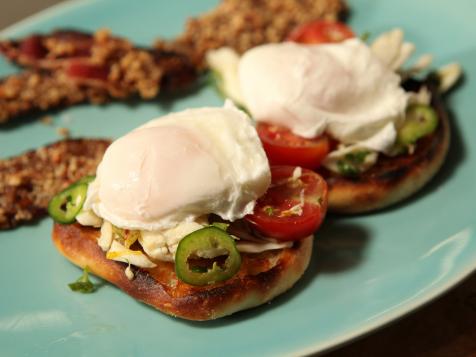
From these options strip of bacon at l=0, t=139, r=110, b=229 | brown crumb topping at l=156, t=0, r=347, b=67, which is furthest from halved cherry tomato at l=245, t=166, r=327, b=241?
brown crumb topping at l=156, t=0, r=347, b=67

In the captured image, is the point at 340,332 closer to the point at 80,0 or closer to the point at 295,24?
the point at 295,24

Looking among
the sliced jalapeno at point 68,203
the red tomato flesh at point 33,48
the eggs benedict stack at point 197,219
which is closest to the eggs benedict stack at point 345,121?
the eggs benedict stack at point 197,219

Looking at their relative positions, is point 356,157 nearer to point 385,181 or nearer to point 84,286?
point 385,181

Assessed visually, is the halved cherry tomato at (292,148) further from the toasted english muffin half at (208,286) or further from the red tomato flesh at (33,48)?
the red tomato flesh at (33,48)

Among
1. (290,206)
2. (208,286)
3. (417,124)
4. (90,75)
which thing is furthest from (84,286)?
(417,124)

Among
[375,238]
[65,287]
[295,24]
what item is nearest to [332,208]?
[375,238]
